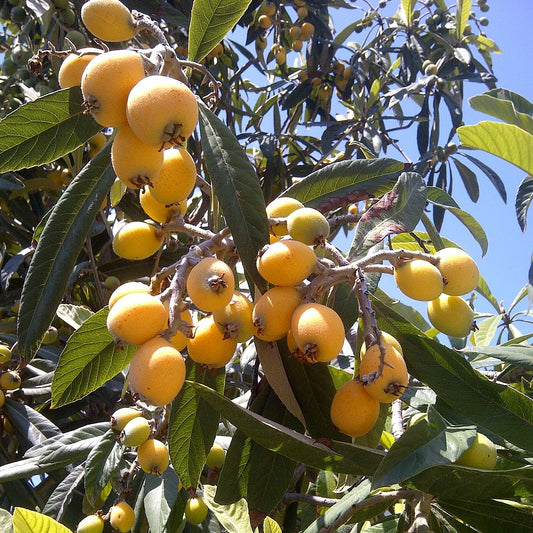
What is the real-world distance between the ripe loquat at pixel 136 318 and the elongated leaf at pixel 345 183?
1.47ft

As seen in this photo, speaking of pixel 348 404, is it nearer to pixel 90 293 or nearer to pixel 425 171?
pixel 90 293

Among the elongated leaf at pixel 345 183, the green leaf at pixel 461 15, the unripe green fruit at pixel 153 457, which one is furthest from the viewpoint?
the green leaf at pixel 461 15

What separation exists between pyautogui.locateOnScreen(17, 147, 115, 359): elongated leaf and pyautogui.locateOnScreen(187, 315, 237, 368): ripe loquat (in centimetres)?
32

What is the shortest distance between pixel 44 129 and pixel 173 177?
0.31m

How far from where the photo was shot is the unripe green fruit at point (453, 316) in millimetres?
1006

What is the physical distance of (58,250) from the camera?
43.6 inches

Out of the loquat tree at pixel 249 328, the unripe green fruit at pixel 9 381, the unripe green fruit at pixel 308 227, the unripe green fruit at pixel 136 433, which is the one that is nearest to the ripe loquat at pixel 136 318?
the loquat tree at pixel 249 328

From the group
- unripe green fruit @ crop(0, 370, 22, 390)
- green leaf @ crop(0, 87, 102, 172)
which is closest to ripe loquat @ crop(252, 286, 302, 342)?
green leaf @ crop(0, 87, 102, 172)

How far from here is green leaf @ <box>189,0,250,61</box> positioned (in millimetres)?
1126

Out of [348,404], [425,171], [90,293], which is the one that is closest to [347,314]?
[348,404]

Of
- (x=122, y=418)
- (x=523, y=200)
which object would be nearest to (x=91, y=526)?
(x=122, y=418)

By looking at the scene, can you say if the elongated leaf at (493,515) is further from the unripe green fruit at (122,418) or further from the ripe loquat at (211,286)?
the unripe green fruit at (122,418)

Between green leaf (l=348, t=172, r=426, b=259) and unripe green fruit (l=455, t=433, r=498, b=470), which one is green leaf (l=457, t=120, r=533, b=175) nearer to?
green leaf (l=348, t=172, r=426, b=259)

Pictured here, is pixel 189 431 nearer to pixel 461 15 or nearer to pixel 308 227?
pixel 308 227
